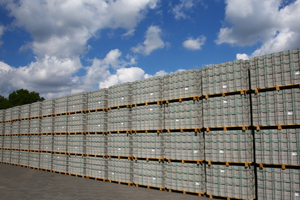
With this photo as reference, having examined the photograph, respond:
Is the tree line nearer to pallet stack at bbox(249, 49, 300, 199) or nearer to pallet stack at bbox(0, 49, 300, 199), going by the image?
pallet stack at bbox(0, 49, 300, 199)

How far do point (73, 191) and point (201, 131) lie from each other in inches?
247

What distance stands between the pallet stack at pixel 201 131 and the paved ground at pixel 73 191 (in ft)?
2.00

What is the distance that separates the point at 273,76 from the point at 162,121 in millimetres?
4925

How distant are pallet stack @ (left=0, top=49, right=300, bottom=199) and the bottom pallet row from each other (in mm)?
33

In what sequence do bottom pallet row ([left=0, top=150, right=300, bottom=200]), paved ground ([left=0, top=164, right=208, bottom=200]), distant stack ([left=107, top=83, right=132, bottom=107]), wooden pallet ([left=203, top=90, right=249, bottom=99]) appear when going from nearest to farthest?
bottom pallet row ([left=0, top=150, right=300, bottom=200]), wooden pallet ([left=203, top=90, right=249, bottom=99]), paved ground ([left=0, top=164, right=208, bottom=200]), distant stack ([left=107, top=83, right=132, bottom=107])

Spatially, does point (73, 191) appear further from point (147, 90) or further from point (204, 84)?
point (204, 84)

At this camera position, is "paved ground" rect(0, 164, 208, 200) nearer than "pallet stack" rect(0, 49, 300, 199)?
No

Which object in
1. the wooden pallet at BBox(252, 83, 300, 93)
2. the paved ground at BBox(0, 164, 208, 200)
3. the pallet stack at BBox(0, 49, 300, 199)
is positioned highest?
the wooden pallet at BBox(252, 83, 300, 93)

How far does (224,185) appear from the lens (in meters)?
8.24

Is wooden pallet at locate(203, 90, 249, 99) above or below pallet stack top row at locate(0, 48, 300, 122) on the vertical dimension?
below

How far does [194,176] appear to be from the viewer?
9.00 m

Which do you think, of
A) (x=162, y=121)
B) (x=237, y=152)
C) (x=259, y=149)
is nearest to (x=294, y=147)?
(x=259, y=149)

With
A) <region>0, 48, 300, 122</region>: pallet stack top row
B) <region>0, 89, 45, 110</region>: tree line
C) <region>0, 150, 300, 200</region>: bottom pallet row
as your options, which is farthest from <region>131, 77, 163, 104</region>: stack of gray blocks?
<region>0, 89, 45, 110</region>: tree line

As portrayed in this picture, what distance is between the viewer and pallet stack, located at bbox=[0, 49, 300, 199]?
7484 millimetres
